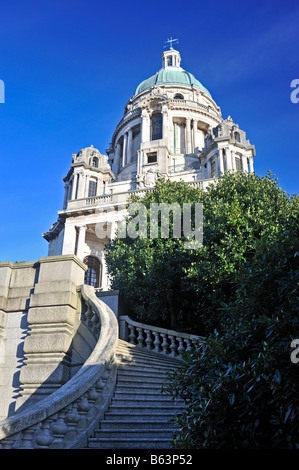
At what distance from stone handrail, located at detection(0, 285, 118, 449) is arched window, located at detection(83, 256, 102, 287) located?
28.8 m

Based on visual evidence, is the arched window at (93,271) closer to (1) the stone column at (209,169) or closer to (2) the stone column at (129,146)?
(1) the stone column at (209,169)

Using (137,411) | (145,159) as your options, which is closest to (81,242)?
(145,159)

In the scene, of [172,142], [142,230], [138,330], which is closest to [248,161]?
[172,142]

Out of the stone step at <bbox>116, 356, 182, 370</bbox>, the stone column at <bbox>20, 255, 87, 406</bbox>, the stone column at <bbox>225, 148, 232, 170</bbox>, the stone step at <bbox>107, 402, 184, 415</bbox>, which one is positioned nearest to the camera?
the stone step at <bbox>107, 402, 184, 415</bbox>

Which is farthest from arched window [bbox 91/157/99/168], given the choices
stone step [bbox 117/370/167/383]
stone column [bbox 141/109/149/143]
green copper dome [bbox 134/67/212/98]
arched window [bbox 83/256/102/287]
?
stone step [bbox 117/370/167/383]

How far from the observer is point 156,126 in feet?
174

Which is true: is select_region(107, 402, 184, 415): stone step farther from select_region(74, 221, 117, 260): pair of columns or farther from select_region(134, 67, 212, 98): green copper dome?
select_region(134, 67, 212, 98): green copper dome

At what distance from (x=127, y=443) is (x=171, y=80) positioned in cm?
6253

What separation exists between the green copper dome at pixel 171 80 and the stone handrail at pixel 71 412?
58939 mm

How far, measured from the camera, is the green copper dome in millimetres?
62406

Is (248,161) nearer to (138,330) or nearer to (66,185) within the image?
(66,185)

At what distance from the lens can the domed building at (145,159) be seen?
123 feet

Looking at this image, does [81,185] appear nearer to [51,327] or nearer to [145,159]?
[145,159]

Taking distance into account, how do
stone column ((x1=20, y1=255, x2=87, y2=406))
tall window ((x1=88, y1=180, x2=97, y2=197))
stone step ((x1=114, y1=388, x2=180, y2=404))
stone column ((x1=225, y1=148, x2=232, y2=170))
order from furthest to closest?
1. tall window ((x1=88, y1=180, x2=97, y2=197))
2. stone column ((x1=225, y1=148, x2=232, y2=170))
3. stone column ((x1=20, y1=255, x2=87, y2=406))
4. stone step ((x1=114, y1=388, x2=180, y2=404))
